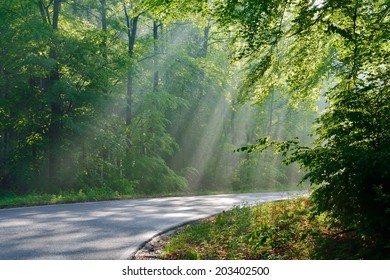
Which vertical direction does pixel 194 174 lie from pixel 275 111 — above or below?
below

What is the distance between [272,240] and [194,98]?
25820 millimetres

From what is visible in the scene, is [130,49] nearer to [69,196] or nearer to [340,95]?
[69,196]

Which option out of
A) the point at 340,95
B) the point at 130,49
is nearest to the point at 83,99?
the point at 130,49

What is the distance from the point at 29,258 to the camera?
7328 millimetres

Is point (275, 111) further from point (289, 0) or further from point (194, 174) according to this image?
point (289, 0)

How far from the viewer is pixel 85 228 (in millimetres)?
10453

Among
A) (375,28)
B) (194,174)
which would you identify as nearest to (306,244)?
(375,28)

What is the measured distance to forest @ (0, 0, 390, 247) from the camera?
703 cm

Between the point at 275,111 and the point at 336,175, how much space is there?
4343 cm

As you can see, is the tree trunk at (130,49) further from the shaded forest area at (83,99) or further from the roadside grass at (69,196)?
the roadside grass at (69,196)

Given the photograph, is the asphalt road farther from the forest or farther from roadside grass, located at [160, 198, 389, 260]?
the forest

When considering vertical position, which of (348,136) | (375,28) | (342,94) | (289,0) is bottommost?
(348,136)

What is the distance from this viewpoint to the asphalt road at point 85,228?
25.9 feet
